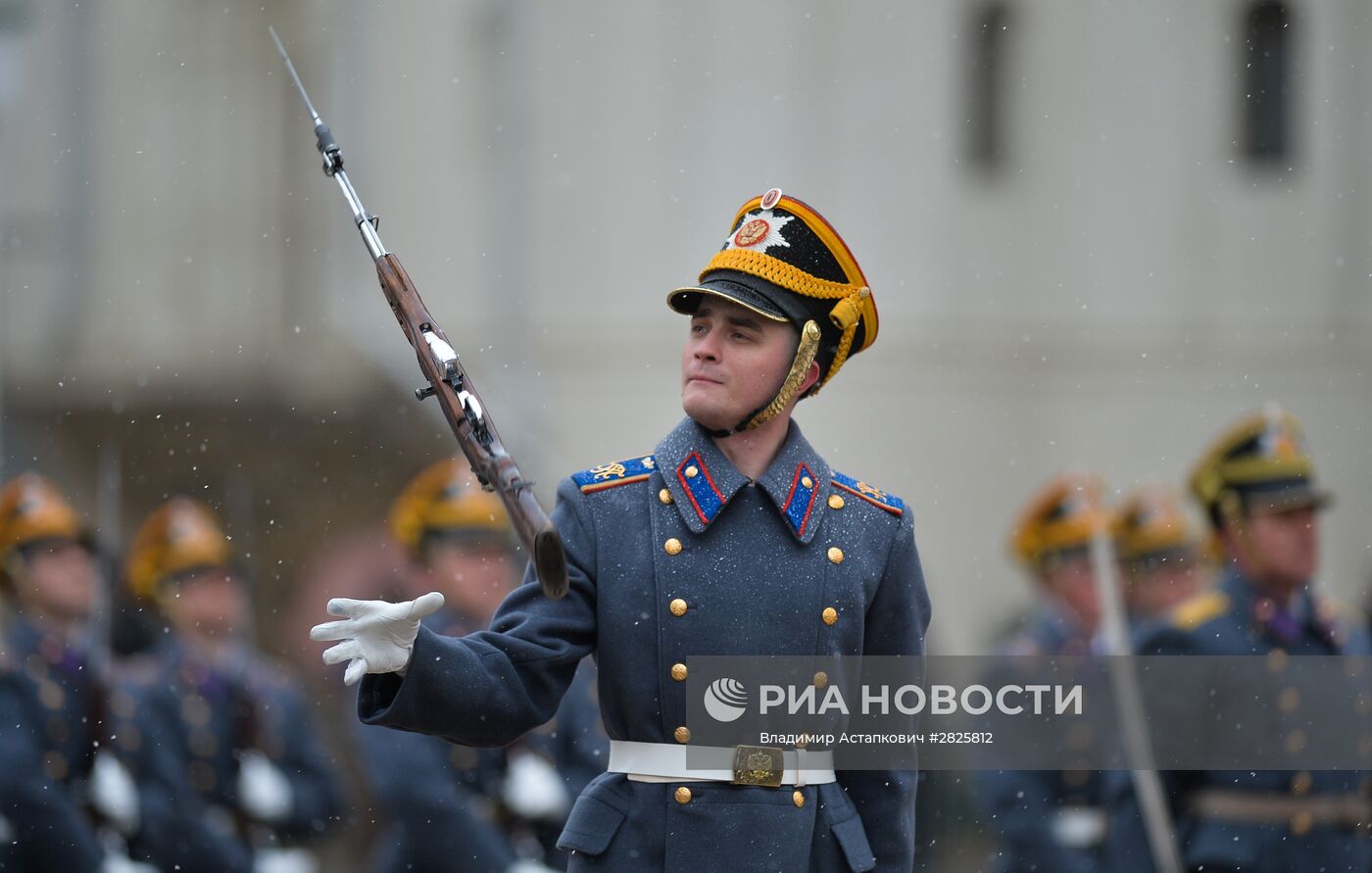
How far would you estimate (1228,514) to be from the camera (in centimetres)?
666

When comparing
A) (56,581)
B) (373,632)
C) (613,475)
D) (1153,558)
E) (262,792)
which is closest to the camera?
(373,632)

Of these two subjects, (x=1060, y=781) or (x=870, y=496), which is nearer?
(x=870, y=496)

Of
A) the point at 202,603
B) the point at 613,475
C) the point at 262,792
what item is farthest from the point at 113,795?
the point at 613,475

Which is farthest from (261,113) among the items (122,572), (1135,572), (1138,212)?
(1135,572)

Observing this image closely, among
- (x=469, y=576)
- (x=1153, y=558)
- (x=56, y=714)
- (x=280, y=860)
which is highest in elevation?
(x=1153, y=558)

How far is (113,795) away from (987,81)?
14312 mm

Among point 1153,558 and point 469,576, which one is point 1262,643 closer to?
point 1153,558

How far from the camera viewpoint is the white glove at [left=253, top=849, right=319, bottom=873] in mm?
9039

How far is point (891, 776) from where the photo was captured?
386 cm

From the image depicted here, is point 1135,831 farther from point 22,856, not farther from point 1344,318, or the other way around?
point 1344,318

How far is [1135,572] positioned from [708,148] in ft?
35.1

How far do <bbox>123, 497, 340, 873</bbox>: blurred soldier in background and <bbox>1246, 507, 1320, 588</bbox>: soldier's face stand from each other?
15.0 ft

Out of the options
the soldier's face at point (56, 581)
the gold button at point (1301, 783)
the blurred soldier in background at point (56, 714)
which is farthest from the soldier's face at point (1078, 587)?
the soldier's face at point (56, 581)

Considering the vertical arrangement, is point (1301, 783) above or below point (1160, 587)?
below
